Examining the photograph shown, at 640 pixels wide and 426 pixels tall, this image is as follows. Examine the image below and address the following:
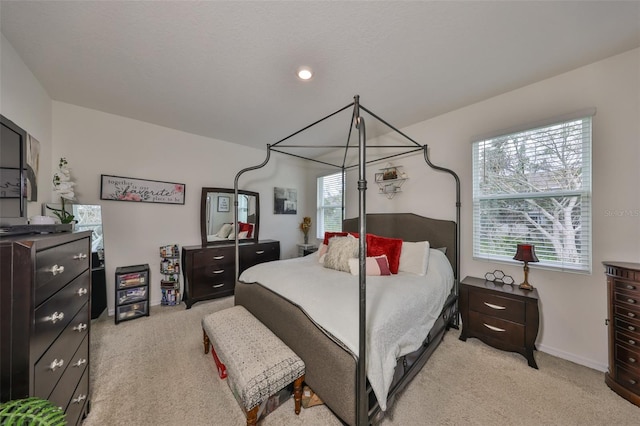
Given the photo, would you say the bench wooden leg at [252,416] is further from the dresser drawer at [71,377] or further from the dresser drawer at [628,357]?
the dresser drawer at [628,357]

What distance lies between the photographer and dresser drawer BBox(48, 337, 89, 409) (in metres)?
1.05

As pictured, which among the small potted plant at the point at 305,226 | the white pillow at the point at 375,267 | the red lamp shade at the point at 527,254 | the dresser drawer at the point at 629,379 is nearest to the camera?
the dresser drawer at the point at 629,379

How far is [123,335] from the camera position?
2.37 metres

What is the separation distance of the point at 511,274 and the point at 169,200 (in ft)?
14.6

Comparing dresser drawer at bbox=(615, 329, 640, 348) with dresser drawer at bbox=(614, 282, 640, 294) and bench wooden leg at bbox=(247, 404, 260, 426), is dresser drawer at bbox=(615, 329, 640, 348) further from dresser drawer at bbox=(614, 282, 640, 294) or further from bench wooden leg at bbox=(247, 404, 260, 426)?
bench wooden leg at bbox=(247, 404, 260, 426)

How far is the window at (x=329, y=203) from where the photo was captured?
4379 mm

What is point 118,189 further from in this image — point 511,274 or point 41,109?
point 511,274

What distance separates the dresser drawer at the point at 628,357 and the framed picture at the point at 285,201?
4.29 metres

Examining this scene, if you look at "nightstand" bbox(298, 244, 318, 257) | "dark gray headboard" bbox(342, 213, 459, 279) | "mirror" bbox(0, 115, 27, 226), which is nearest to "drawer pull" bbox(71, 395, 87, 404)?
"mirror" bbox(0, 115, 27, 226)

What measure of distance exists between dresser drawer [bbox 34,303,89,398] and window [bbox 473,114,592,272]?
3370 millimetres

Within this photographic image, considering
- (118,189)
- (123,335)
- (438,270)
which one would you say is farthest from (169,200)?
(438,270)

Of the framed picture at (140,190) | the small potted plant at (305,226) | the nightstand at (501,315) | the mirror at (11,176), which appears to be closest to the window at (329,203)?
the small potted plant at (305,226)

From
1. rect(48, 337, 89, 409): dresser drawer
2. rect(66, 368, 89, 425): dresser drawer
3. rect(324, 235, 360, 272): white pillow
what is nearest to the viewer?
rect(48, 337, 89, 409): dresser drawer

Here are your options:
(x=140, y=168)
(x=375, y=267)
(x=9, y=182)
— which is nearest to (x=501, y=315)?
(x=375, y=267)
